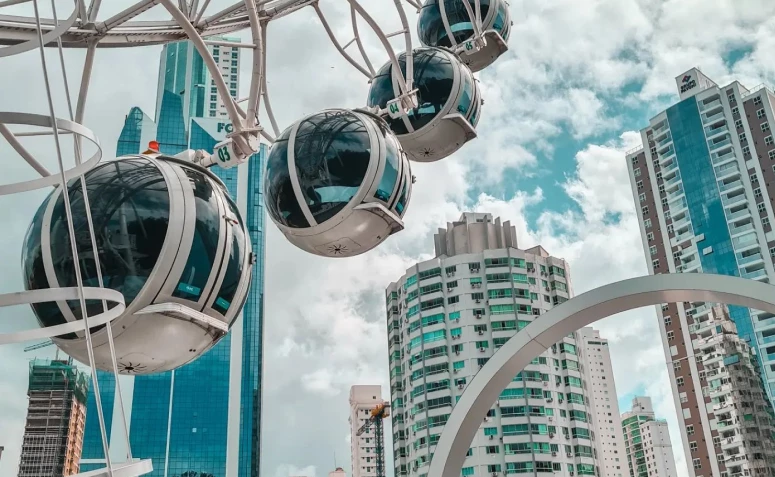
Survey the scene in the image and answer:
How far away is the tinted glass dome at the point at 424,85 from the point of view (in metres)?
7.34

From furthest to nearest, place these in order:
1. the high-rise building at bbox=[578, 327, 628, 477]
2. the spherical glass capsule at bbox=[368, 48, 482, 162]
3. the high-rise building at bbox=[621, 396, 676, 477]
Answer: the high-rise building at bbox=[621, 396, 676, 477] → the high-rise building at bbox=[578, 327, 628, 477] → the spherical glass capsule at bbox=[368, 48, 482, 162]

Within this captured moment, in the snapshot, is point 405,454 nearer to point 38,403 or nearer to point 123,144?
point 38,403

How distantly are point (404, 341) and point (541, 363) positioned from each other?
43.5 feet

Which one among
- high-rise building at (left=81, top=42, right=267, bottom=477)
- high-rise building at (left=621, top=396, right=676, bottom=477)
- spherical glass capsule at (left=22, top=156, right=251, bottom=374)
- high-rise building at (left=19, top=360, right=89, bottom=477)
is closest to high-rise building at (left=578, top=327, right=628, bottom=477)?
high-rise building at (left=621, top=396, right=676, bottom=477)

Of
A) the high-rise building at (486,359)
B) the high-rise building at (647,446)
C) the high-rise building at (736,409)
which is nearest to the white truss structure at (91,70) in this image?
the high-rise building at (486,359)

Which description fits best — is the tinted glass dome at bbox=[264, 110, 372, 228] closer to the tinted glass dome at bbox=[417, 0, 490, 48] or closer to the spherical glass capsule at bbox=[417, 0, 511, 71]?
the spherical glass capsule at bbox=[417, 0, 511, 71]

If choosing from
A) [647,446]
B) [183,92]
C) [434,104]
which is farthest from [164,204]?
[647,446]

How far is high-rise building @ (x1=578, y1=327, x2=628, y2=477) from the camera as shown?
100875mm

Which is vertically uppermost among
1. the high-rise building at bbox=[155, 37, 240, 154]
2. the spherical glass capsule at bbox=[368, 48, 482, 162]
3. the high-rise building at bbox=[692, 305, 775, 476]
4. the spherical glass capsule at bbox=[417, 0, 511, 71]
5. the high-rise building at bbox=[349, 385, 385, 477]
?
the high-rise building at bbox=[155, 37, 240, 154]

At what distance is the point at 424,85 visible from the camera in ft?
24.3

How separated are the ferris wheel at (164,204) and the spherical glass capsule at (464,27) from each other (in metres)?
2.41

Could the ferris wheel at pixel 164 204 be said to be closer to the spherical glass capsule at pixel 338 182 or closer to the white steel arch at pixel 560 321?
the spherical glass capsule at pixel 338 182

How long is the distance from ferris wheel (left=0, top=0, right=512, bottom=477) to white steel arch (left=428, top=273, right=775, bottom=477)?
1.67m

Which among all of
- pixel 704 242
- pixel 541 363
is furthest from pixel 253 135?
pixel 704 242
